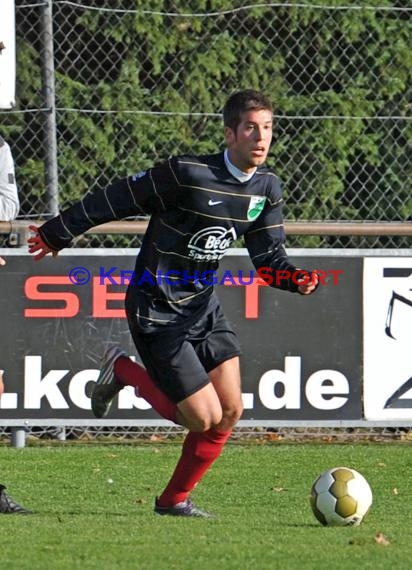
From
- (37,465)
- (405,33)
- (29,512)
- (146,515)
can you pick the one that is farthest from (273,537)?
(405,33)

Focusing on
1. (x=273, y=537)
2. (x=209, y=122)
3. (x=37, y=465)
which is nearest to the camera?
(x=273, y=537)

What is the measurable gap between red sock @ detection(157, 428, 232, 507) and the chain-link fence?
392 centimetres

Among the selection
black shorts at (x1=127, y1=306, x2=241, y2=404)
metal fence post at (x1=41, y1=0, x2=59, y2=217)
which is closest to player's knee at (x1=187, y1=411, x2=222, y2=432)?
black shorts at (x1=127, y1=306, x2=241, y2=404)

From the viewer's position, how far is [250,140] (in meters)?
6.36

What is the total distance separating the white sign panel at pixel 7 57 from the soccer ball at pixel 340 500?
3.42 meters

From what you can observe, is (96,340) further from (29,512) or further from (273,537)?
(273,537)

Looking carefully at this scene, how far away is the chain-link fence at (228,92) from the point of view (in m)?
10.3

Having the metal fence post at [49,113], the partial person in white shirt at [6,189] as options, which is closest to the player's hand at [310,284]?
the partial person in white shirt at [6,189]

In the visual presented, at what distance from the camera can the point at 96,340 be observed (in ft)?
30.4

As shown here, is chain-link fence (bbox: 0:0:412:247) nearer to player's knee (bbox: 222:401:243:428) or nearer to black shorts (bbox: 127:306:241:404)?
black shorts (bbox: 127:306:241:404)

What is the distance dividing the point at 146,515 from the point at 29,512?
57cm

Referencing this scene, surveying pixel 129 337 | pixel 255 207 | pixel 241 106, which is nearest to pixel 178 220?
pixel 255 207

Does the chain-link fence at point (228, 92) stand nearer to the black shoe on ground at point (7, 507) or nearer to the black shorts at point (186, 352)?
the black shorts at point (186, 352)

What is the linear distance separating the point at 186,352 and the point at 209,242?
1.75 feet
